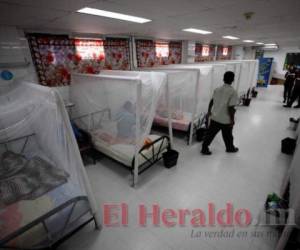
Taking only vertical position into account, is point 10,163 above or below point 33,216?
above

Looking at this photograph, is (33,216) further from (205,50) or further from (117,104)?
(205,50)

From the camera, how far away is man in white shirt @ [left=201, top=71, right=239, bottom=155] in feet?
8.90

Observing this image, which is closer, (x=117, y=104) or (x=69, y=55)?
(x=117, y=104)

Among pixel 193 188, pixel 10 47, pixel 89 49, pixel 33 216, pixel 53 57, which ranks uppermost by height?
pixel 89 49

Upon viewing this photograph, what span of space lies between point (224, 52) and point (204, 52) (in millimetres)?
2282

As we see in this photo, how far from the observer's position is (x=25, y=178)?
197 centimetres

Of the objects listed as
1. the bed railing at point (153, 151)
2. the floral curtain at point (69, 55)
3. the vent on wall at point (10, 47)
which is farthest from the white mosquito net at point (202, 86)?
the vent on wall at point (10, 47)

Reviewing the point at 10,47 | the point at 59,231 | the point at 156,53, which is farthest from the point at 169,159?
the point at 156,53

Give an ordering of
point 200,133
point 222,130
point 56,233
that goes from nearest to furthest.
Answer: point 56,233, point 222,130, point 200,133

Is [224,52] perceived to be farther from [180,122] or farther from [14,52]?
[14,52]

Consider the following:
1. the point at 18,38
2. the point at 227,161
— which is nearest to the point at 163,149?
the point at 227,161

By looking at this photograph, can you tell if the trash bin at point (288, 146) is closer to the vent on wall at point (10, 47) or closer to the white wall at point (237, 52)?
the vent on wall at point (10, 47)

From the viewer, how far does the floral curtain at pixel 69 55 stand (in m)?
3.15

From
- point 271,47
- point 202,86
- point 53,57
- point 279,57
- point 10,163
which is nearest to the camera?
point 10,163
